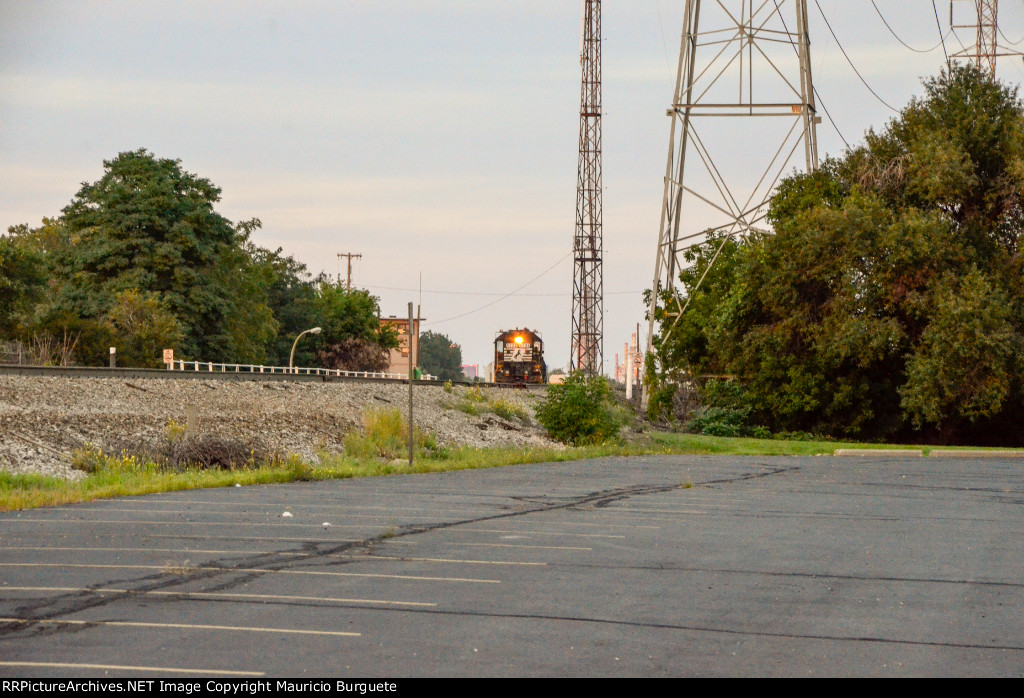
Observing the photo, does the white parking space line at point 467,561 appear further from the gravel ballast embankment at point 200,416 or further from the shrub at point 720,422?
the shrub at point 720,422

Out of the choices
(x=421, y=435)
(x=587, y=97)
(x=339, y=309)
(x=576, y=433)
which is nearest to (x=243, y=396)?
(x=421, y=435)

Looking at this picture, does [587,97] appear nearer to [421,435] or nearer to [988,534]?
[421,435]

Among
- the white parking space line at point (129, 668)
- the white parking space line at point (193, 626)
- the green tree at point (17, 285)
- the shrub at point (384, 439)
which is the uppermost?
the green tree at point (17, 285)

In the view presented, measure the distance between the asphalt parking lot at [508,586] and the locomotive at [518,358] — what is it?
55050 mm

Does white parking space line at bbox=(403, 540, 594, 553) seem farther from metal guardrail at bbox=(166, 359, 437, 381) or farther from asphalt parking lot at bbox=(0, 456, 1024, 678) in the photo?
metal guardrail at bbox=(166, 359, 437, 381)

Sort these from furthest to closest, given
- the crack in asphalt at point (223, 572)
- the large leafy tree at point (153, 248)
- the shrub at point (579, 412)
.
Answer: the large leafy tree at point (153, 248)
the shrub at point (579, 412)
the crack in asphalt at point (223, 572)

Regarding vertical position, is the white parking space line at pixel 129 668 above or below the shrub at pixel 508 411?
below

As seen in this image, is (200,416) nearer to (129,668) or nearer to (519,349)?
(129,668)

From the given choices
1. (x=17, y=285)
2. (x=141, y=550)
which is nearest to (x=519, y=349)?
(x=17, y=285)

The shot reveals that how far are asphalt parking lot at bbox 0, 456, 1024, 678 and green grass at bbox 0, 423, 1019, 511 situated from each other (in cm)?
107

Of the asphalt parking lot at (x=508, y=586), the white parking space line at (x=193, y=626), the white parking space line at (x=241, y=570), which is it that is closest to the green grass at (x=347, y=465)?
the asphalt parking lot at (x=508, y=586)

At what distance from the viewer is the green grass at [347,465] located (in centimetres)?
1761

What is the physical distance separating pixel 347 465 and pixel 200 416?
7.65 meters

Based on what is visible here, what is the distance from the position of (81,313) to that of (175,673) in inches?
2631
